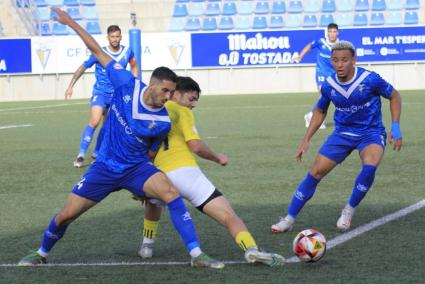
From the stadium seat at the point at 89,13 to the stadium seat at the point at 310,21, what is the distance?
7952mm

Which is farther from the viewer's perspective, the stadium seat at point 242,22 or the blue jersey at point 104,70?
the stadium seat at point 242,22

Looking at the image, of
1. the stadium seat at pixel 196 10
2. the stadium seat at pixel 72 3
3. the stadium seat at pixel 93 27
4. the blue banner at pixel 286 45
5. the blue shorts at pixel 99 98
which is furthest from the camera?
the stadium seat at pixel 72 3

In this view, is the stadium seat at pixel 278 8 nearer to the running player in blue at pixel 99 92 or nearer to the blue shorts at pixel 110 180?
the running player in blue at pixel 99 92

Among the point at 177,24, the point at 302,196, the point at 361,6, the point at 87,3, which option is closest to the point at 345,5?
the point at 361,6

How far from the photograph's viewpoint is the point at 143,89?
21.2 feet

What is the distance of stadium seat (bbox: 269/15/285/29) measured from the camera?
35250mm

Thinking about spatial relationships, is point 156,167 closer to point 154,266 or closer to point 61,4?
point 154,266

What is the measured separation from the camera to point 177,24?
35875 mm

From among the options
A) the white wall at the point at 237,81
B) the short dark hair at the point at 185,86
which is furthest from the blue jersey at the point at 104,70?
the white wall at the point at 237,81

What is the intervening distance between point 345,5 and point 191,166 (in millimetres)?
30133

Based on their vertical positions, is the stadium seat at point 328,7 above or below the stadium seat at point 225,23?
above

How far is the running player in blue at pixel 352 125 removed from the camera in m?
8.07

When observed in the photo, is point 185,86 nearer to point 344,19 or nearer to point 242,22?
point 242,22

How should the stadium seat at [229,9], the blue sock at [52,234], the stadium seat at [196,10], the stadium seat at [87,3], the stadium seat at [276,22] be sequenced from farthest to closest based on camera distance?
the stadium seat at [87,3] → the stadium seat at [196,10] → the stadium seat at [229,9] → the stadium seat at [276,22] → the blue sock at [52,234]
